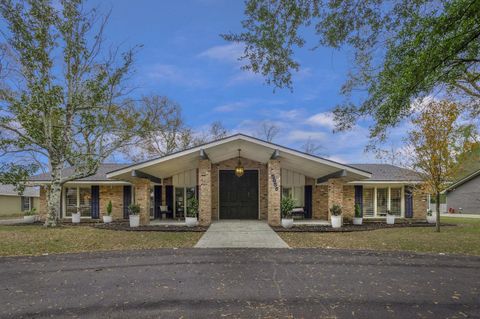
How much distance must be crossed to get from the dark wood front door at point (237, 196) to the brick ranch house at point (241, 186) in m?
0.05

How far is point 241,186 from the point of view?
57.0 feet

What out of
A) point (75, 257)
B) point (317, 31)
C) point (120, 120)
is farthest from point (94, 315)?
point (120, 120)

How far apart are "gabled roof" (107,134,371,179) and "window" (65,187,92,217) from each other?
6170mm

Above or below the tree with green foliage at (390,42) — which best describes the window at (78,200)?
below

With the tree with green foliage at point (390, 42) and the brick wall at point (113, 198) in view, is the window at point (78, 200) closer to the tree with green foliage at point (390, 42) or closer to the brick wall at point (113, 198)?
the brick wall at point (113, 198)

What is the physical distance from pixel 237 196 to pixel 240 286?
1155 cm

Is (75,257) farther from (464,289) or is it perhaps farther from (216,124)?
(216,124)

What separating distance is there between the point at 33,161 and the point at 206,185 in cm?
898

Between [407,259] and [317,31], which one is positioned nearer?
[317,31]

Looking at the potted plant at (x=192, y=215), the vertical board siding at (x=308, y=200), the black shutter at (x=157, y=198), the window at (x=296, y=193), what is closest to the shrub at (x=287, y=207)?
the window at (x=296, y=193)

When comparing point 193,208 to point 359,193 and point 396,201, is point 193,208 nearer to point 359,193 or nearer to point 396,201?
point 359,193

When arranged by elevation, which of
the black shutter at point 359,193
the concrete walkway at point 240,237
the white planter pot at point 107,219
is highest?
the black shutter at point 359,193

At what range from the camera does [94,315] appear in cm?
448

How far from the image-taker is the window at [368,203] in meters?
20.2
